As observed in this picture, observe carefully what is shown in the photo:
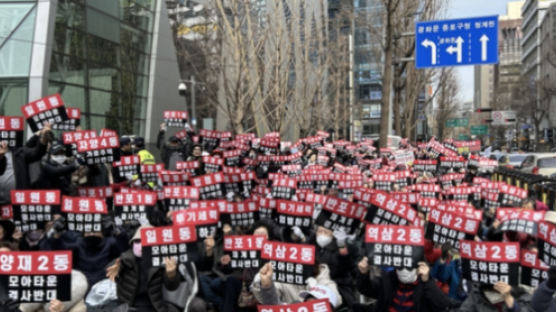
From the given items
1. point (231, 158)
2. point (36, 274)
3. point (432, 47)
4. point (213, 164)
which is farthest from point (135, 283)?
point (432, 47)

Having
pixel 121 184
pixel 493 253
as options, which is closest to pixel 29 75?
pixel 121 184

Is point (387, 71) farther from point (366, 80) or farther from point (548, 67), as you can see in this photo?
point (548, 67)

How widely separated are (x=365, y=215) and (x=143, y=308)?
2496 millimetres

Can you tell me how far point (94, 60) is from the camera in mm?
21406

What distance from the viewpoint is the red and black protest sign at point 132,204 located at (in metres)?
7.50

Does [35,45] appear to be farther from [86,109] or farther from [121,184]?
[121,184]

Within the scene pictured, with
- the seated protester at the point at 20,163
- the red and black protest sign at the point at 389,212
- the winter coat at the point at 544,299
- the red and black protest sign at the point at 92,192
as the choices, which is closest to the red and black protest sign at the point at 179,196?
the red and black protest sign at the point at 92,192

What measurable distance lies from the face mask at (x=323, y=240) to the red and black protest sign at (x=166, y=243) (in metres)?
→ 1.70

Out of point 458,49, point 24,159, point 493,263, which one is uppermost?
point 458,49

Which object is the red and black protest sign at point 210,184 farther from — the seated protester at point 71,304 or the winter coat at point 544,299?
the winter coat at point 544,299

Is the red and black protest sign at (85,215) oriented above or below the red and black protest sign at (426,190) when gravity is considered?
below

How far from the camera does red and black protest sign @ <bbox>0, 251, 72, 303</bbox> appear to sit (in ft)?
15.8

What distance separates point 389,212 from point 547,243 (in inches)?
68.4

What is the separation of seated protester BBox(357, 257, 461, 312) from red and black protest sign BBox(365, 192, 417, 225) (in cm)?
83
